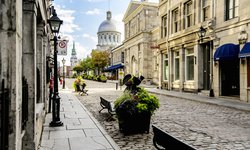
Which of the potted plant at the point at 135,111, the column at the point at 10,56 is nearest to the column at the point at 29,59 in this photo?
the column at the point at 10,56

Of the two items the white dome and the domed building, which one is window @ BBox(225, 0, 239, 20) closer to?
the domed building

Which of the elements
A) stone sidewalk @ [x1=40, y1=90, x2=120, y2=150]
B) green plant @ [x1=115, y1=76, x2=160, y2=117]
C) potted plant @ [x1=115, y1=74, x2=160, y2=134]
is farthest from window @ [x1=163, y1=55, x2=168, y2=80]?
potted plant @ [x1=115, y1=74, x2=160, y2=134]

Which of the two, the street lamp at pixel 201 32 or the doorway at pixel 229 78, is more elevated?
the street lamp at pixel 201 32

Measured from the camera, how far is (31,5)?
4926 millimetres

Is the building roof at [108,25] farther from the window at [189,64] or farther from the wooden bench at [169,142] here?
the wooden bench at [169,142]

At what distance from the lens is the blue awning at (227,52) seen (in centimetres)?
1498

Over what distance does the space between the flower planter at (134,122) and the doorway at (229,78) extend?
11.4 m

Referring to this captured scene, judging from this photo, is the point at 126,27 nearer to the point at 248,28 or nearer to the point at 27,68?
the point at 248,28

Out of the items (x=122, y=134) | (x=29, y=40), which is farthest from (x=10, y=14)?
(x=122, y=134)

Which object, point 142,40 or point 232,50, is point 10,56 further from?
point 142,40

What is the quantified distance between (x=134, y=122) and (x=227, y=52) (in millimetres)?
10254

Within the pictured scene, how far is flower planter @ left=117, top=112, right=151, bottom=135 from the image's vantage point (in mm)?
7314

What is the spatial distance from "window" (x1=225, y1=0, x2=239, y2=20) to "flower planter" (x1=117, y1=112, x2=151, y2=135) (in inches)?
467

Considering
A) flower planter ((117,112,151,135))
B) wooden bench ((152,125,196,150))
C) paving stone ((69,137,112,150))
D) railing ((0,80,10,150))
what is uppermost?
railing ((0,80,10,150))
